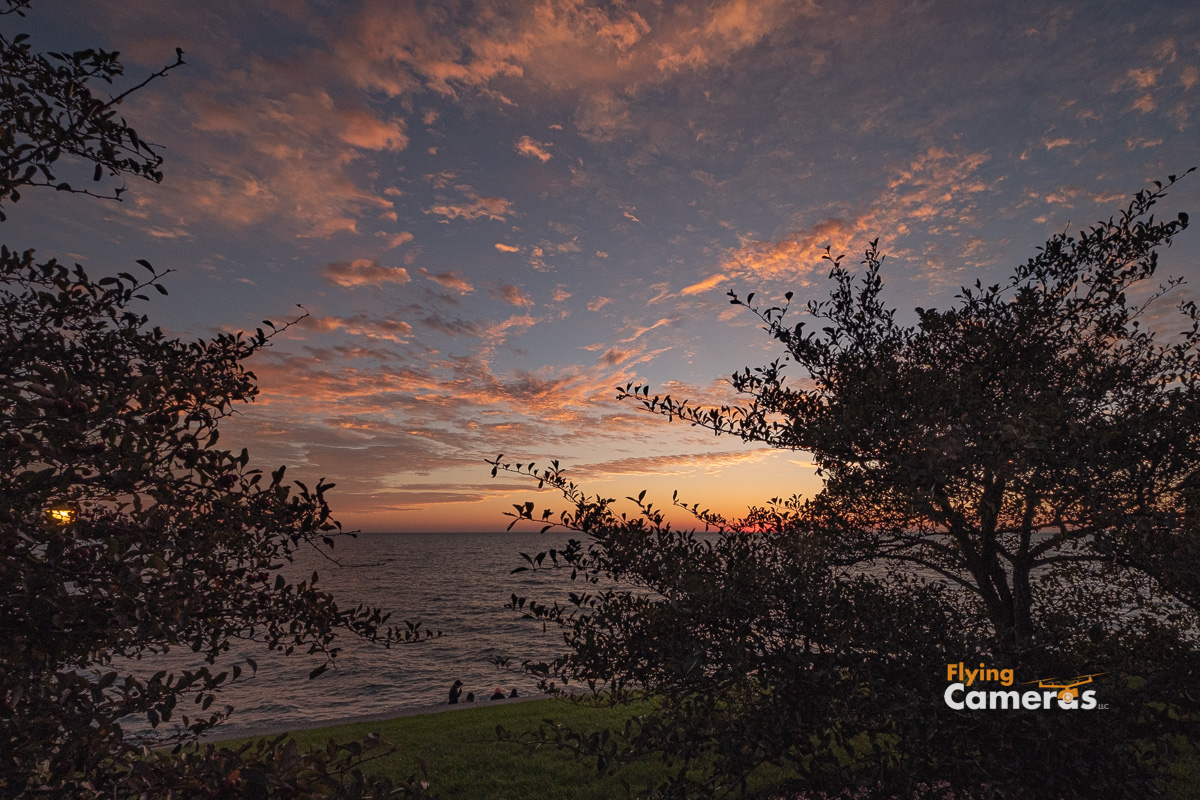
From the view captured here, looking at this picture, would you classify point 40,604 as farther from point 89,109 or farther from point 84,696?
point 89,109

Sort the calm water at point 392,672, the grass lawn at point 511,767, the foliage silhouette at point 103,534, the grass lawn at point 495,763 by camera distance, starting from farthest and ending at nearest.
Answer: the calm water at point 392,672
the grass lawn at point 495,763
the grass lawn at point 511,767
the foliage silhouette at point 103,534

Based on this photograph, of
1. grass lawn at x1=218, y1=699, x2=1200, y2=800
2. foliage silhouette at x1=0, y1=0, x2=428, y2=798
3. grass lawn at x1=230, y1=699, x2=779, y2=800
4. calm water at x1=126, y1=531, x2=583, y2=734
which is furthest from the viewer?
calm water at x1=126, y1=531, x2=583, y2=734

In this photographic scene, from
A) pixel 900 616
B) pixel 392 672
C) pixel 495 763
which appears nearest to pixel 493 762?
pixel 495 763

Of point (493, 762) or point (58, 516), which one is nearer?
point (58, 516)

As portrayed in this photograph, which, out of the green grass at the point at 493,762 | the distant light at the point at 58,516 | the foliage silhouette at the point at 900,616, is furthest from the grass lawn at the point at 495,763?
the distant light at the point at 58,516

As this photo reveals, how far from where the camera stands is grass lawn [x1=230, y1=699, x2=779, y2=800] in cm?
1065

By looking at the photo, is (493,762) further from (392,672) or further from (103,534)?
(392,672)

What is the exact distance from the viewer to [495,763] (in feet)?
41.3

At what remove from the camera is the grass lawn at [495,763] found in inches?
419

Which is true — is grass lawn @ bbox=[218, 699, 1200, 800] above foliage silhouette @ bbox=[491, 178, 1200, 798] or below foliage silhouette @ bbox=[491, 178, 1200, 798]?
below

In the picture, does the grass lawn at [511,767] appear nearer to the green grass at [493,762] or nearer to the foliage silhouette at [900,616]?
the green grass at [493,762]

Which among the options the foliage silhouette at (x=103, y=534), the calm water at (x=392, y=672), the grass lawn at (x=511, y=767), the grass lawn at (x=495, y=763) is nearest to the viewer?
the foliage silhouette at (x=103, y=534)

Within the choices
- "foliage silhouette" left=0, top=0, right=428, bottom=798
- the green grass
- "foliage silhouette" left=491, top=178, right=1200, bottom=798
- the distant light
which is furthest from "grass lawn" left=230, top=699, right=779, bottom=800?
the distant light

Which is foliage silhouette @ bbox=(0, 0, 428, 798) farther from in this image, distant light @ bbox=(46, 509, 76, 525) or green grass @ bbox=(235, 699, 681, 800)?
green grass @ bbox=(235, 699, 681, 800)
